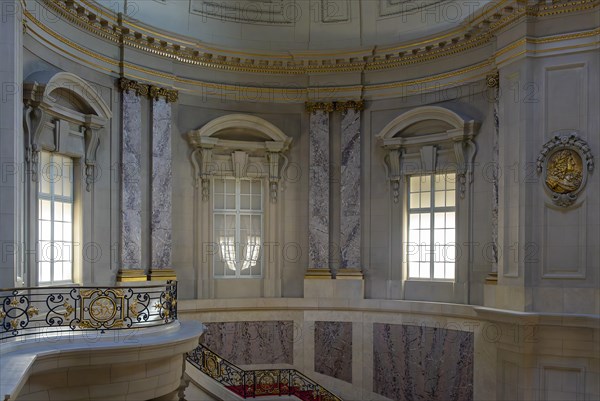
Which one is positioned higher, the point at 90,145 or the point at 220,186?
the point at 90,145

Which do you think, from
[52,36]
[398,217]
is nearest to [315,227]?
[398,217]

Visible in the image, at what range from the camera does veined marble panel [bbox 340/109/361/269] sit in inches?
600

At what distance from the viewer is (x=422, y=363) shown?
45.8ft

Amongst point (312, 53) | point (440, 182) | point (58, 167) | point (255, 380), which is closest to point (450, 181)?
point (440, 182)

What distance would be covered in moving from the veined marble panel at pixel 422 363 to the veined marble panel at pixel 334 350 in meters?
0.65

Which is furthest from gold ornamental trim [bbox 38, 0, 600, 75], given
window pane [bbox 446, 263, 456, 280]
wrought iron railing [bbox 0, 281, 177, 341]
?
wrought iron railing [bbox 0, 281, 177, 341]

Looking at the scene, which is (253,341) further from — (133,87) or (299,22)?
(299,22)

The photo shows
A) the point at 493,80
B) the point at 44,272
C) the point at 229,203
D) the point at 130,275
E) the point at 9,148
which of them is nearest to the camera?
the point at 9,148

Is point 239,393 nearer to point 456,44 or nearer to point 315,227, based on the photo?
point 315,227

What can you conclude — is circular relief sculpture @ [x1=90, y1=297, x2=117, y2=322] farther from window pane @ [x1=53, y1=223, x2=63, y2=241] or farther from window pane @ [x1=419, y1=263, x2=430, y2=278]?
window pane @ [x1=419, y1=263, x2=430, y2=278]

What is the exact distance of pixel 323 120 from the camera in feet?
51.2

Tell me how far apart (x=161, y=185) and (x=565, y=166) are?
8.49 metres

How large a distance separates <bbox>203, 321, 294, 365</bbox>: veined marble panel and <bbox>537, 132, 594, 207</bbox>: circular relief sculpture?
6824 millimetres

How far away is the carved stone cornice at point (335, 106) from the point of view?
15.4m
